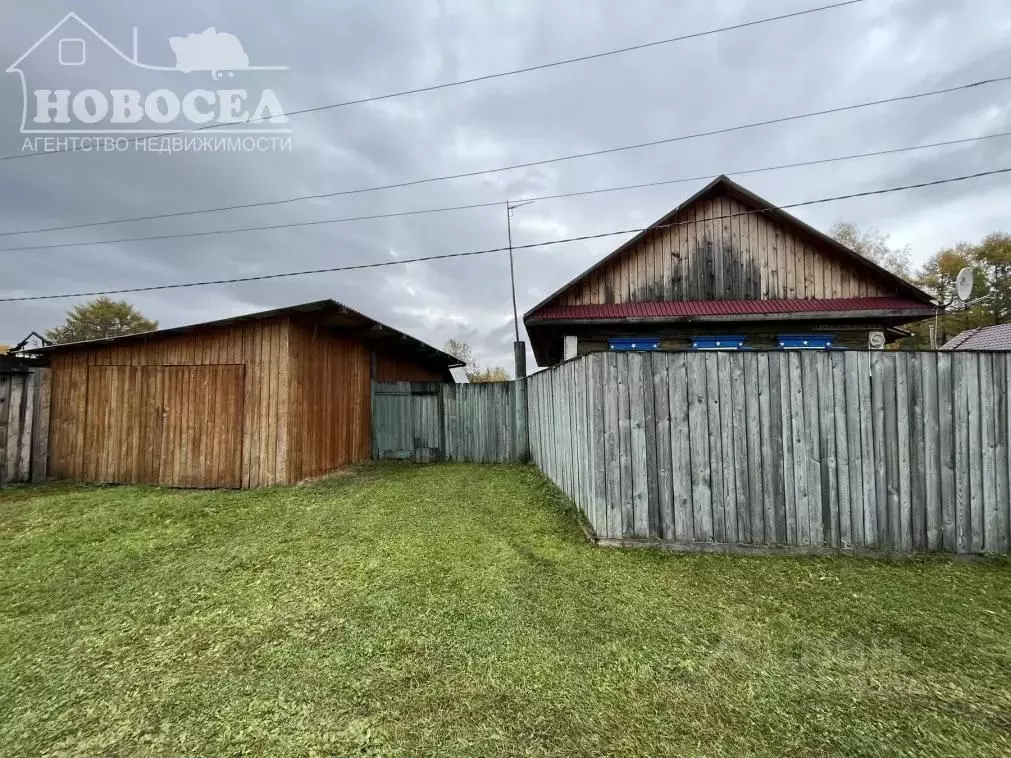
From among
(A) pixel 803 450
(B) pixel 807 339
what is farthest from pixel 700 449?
(B) pixel 807 339

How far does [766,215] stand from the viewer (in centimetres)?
864

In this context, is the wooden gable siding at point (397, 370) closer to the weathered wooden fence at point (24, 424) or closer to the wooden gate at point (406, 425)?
the wooden gate at point (406, 425)

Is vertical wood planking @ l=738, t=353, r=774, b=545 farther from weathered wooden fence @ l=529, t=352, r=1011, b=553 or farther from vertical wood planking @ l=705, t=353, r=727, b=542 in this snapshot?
vertical wood planking @ l=705, t=353, r=727, b=542

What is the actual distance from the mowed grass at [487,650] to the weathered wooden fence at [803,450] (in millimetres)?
293

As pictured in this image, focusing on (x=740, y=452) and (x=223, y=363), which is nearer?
(x=740, y=452)

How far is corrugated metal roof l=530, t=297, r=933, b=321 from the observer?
7727mm

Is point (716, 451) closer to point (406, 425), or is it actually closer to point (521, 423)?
point (521, 423)

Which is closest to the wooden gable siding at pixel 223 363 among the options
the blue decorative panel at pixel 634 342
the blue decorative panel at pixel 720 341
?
the blue decorative panel at pixel 634 342

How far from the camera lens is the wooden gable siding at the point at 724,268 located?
27.6ft

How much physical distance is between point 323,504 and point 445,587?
3299 mm

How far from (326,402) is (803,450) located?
7.77 meters

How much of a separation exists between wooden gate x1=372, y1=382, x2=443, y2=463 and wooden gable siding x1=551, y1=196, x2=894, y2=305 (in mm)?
4450

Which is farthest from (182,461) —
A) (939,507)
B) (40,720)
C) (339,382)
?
(939,507)

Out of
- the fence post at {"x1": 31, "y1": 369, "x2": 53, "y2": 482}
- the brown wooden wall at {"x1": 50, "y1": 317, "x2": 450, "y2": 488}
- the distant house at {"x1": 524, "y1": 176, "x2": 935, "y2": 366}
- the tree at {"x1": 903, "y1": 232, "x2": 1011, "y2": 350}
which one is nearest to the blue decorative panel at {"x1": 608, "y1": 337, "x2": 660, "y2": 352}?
the distant house at {"x1": 524, "y1": 176, "x2": 935, "y2": 366}
